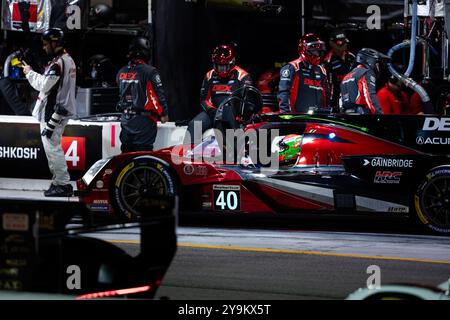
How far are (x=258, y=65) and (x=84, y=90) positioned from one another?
147 inches

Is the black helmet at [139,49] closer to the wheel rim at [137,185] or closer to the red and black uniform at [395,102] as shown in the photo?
the wheel rim at [137,185]

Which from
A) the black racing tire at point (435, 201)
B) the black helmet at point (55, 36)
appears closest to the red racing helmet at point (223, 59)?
the black helmet at point (55, 36)

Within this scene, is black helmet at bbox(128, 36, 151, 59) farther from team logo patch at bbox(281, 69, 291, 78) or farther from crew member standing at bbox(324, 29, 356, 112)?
crew member standing at bbox(324, 29, 356, 112)

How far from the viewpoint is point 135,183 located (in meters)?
12.6

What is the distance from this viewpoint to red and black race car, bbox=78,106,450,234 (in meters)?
11.8

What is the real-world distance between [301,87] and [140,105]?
6.93 ft

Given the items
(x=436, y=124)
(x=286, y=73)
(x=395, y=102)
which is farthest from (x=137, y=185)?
(x=395, y=102)

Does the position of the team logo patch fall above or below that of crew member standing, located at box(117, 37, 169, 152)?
above

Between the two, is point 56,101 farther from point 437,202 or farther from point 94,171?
point 437,202

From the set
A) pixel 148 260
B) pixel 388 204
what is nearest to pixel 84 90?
pixel 388 204

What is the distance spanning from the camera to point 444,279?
9.30 metres

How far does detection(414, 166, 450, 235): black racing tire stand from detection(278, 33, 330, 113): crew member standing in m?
3.26

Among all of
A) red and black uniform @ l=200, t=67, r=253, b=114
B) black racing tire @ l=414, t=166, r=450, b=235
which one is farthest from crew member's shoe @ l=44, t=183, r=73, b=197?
black racing tire @ l=414, t=166, r=450, b=235
